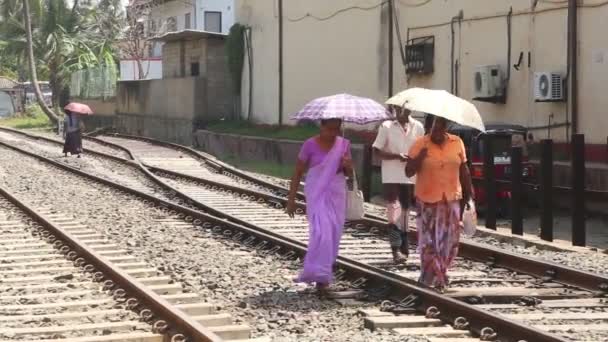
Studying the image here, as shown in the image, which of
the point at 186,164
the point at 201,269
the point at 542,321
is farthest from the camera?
the point at 186,164

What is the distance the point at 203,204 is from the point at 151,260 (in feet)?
17.4

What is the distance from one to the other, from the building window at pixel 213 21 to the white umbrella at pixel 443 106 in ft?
151

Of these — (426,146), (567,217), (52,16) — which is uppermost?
(52,16)

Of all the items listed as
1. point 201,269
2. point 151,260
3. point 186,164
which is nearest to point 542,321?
point 201,269

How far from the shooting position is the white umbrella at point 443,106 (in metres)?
8.04

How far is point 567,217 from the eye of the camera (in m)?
16.8

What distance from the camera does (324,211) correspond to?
8688 millimetres

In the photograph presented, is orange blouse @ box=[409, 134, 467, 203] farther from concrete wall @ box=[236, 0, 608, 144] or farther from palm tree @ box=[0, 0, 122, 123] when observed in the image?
palm tree @ box=[0, 0, 122, 123]

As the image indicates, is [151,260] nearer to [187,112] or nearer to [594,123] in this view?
[594,123]

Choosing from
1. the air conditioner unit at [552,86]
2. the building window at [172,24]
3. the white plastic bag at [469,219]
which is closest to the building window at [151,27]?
the building window at [172,24]

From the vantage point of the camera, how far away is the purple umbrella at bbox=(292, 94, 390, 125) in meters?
8.66

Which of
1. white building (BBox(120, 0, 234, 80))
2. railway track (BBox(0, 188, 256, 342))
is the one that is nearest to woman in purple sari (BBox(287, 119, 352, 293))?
railway track (BBox(0, 188, 256, 342))

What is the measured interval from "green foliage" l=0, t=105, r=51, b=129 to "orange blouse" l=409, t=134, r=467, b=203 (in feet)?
150

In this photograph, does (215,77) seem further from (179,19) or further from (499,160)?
(179,19)
